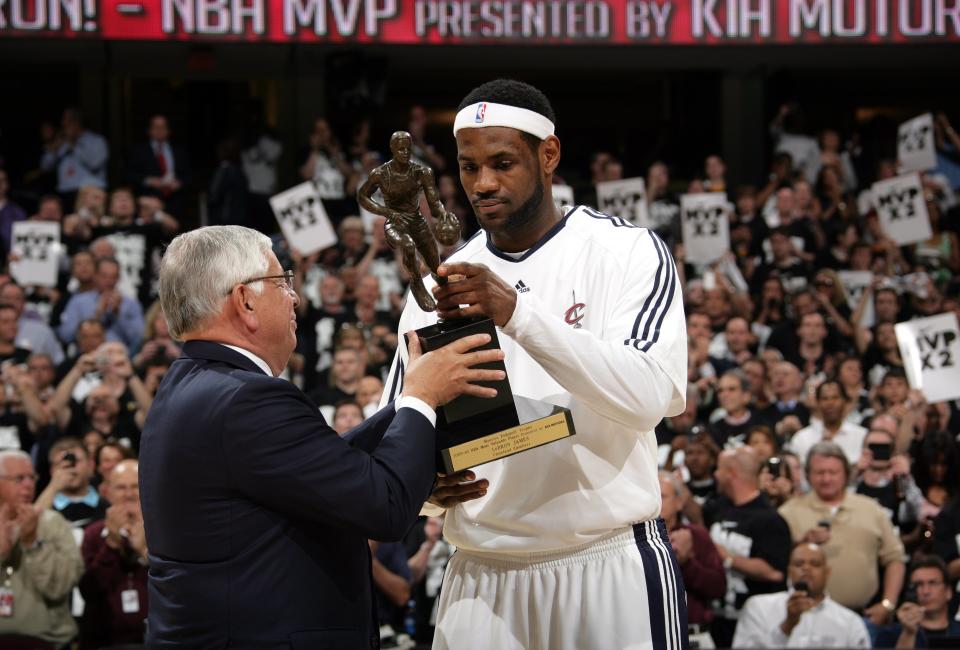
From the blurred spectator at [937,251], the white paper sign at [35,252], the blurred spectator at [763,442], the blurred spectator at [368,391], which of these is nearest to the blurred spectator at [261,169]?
the white paper sign at [35,252]

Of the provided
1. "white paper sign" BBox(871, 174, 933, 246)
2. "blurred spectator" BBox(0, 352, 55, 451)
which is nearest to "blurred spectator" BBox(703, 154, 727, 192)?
"white paper sign" BBox(871, 174, 933, 246)

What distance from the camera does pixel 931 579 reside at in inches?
288

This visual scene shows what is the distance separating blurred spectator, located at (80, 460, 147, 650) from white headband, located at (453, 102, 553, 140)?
14.4 feet

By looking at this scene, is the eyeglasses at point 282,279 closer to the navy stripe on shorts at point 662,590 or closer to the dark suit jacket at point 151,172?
the navy stripe on shorts at point 662,590

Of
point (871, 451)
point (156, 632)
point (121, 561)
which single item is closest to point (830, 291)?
point (871, 451)

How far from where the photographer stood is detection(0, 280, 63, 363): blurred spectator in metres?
10.2

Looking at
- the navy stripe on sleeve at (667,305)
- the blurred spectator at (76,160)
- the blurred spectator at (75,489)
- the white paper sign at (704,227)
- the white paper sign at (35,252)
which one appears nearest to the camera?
the navy stripe on sleeve at (667,305)

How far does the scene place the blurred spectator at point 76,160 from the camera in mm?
13438

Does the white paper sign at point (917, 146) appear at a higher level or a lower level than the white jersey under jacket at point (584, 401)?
higher

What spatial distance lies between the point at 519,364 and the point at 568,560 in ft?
1.68

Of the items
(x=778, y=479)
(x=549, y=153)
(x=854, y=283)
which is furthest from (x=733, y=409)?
(x=549, y=153)

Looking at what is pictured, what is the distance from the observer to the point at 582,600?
3.37 m

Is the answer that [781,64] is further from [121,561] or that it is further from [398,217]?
[398,217]

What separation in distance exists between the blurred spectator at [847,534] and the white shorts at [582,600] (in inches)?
176
